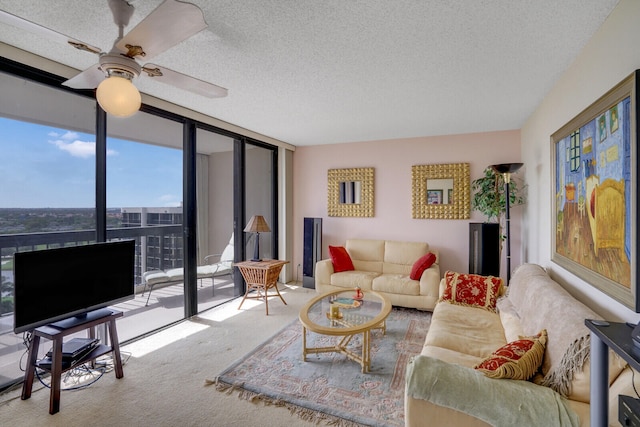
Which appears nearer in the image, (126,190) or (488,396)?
(488,396)

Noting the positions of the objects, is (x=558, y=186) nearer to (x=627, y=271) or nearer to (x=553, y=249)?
(x=553, y=249)

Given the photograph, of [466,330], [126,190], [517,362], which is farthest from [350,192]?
[517,362]

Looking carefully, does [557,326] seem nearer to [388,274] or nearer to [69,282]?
[388,274]

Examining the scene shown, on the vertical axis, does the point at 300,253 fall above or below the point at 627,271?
below

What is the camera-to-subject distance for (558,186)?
2.38 metres

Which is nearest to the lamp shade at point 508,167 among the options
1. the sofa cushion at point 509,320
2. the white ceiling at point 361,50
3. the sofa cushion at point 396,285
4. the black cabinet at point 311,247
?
the white ceiling at point 361,50

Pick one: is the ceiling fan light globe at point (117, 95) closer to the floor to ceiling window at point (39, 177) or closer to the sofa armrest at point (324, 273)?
the floor to ceiling window at point (39, 177)

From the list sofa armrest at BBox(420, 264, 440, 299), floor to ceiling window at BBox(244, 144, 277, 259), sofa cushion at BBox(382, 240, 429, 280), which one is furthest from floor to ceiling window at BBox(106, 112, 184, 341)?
sofa armrest at BBox(420, 264, 440, 299)

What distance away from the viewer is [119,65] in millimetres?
1569

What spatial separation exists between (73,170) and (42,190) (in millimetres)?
274

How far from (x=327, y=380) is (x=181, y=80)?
92.4 inches

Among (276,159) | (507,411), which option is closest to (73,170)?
(276,159)

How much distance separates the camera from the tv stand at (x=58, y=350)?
1919 mm

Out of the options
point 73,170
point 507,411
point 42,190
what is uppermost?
point 73,170
